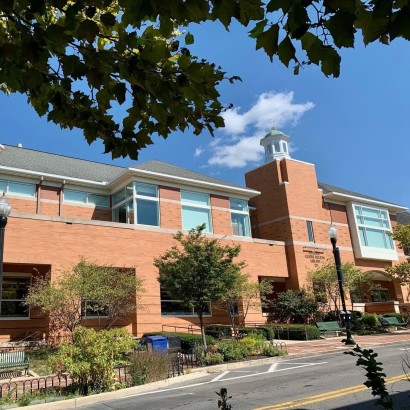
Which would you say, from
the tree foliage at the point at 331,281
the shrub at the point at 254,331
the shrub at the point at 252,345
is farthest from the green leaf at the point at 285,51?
the tree foliage at the point at 331,281

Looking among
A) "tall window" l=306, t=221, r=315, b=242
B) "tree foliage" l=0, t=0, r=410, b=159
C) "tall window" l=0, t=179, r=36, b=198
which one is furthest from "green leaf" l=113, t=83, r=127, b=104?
"tall window" l=306, t=221, r=315, b=242

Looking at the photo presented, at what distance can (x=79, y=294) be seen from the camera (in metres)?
18.0

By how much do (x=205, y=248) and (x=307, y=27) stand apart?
14764mm

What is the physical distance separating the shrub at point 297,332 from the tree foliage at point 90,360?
47.5 feet

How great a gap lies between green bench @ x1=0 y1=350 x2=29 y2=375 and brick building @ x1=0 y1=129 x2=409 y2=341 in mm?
6503

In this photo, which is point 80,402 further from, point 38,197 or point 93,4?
point 38,197

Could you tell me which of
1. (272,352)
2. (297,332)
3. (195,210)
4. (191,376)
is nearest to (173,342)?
(272,352)

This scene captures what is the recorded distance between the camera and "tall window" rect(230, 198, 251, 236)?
29984mm

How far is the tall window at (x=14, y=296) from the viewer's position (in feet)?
68.6

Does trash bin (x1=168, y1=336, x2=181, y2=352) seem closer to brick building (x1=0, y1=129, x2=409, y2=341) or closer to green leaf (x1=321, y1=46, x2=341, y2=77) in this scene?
brick building (x1=0, y1=129, x2=409, y2=341)

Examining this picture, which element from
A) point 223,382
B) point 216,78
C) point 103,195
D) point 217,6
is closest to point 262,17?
point 217,6

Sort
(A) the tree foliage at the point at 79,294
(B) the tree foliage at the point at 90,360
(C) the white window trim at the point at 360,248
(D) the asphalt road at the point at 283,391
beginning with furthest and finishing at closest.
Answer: (C) the white window trim at the point at 360,248, (A) the tree foliage at the point at 79,294, (B) the tree foliage at the point at 90,360, (D) the asphalt road at the point at 283,391

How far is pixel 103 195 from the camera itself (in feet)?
90.7

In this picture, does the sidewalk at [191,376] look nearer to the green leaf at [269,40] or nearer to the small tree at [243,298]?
the small tree at [243,298]
